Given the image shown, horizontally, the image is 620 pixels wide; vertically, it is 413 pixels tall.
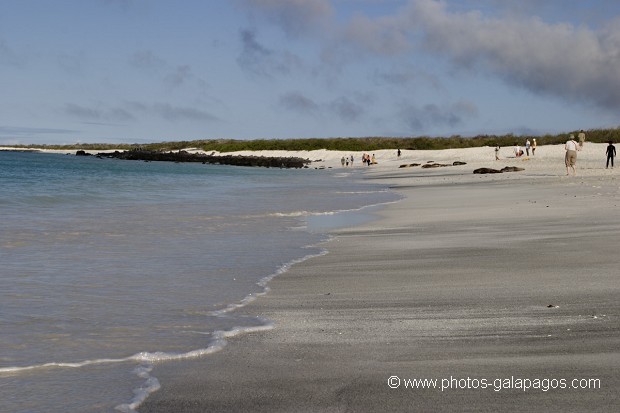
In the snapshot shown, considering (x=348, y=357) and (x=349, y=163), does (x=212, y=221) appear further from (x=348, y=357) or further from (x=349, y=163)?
(x=349, y=163)

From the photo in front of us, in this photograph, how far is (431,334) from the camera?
18.3ft

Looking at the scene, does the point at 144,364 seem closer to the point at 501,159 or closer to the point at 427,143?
the point at 501,159

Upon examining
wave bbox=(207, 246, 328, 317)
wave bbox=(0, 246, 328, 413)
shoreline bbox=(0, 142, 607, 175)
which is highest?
shoreline bbox=(0, 142, 607, 175)

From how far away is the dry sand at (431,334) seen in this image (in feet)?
13.6

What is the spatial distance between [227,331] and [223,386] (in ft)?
5.08

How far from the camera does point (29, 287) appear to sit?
8.09 meters

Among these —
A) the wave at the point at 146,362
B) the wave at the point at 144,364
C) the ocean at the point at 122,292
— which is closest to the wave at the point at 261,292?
the ocean at the point at 122,292

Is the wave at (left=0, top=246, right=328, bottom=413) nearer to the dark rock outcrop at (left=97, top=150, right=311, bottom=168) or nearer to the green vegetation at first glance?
the green vegetation

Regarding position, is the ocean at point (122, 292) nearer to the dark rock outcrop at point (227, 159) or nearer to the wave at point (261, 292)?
the wave at point (261, 292)

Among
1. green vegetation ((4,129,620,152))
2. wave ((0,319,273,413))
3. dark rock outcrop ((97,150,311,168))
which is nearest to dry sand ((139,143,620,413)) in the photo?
wave ((0,319,273,413))

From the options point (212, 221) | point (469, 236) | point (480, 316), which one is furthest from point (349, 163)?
point (480, 316)

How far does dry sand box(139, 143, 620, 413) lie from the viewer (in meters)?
4.16

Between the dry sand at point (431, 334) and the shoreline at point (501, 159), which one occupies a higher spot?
the shoreline at point (501, 159)

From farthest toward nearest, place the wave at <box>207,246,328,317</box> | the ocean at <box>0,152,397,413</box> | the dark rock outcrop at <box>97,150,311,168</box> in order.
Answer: the dark rock outcrop at <box>97,150,311,168</box> → the wave at <box>207,246,328,317</box> → the ocean at <box>0,152,397,413</box>
